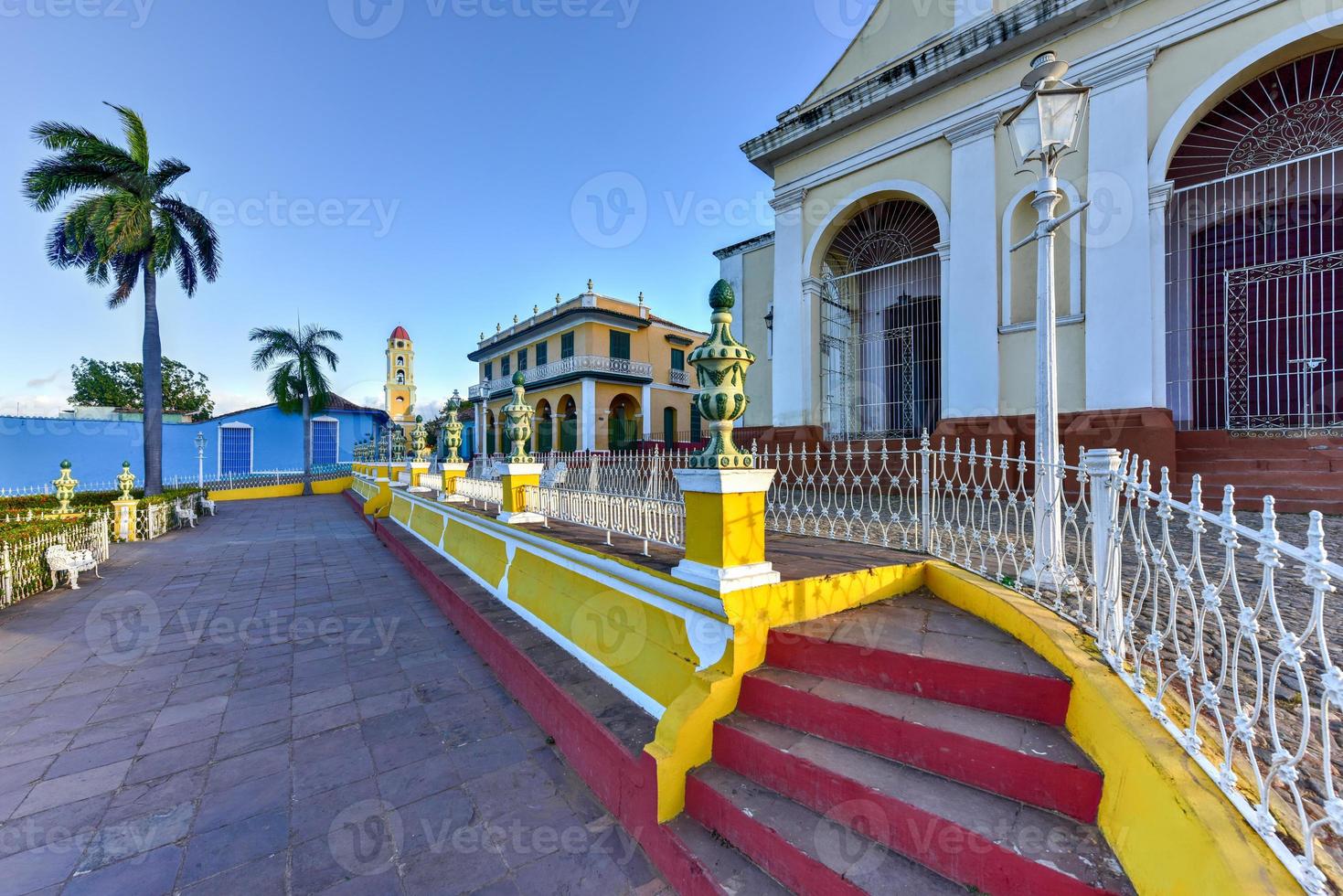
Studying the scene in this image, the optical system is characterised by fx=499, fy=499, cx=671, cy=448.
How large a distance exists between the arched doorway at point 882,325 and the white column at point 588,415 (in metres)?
11.6

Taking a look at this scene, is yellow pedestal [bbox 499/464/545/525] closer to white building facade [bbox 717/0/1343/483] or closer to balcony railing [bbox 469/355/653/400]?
white building facade [bbox 717/0/1343/483]

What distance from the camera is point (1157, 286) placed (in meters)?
6.32

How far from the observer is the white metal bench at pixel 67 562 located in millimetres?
6633

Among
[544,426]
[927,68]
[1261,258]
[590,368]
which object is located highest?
[927,68]

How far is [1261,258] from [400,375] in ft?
109

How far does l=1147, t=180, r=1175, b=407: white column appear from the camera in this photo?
6266mm

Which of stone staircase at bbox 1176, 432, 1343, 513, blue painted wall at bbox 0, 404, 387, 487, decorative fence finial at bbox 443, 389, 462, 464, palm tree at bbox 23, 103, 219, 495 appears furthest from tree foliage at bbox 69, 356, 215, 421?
stone staircase at bbox 1176, 432, 1343, 513

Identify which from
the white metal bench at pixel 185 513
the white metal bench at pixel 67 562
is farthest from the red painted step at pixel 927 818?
the white metal bench at pixel 185 513

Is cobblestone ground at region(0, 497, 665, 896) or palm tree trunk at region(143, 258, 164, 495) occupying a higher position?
palm tree trunk at region(143, 258, 164, 495)

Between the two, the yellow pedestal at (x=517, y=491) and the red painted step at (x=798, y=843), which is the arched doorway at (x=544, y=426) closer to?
the yellow pedestal at (x=517, y=491)

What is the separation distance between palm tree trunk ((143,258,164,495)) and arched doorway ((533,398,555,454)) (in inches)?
454

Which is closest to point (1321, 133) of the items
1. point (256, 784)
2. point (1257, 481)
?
point (1257, 481)

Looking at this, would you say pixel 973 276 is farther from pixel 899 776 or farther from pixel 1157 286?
pixel 899 776

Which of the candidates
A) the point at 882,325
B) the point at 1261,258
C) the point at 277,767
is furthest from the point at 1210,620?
the point at 882,325
